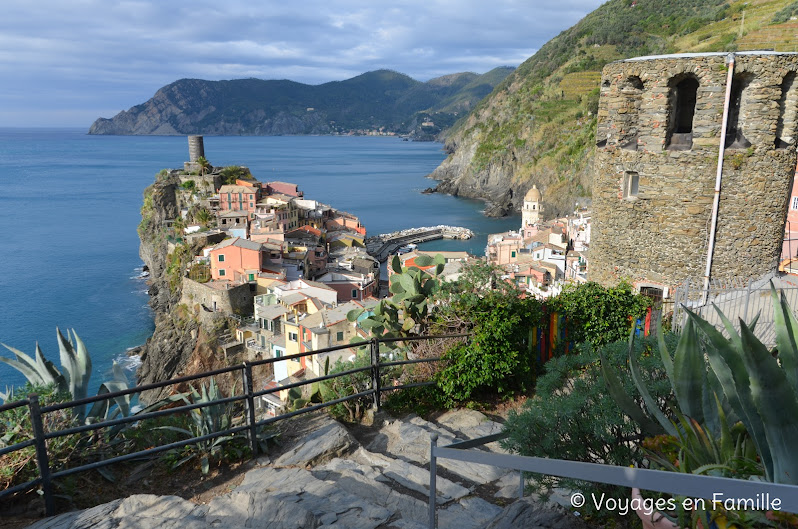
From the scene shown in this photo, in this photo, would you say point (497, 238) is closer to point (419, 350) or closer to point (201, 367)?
point (201, 367)

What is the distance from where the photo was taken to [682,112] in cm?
1015

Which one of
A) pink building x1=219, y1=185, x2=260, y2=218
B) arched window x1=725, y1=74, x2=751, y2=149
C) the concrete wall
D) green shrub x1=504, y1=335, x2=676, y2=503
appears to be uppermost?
arched window x1=725, y1=74, x2=751, y2=149

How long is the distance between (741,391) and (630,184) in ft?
28.3

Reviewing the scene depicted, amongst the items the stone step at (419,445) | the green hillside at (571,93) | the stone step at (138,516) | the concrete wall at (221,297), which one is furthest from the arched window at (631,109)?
the green hillside at (571,93)

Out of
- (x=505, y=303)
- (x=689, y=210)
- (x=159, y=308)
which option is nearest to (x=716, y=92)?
(x=689, y=210)

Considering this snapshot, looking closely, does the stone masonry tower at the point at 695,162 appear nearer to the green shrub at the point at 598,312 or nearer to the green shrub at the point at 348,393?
the green shrub at the point at 598,312

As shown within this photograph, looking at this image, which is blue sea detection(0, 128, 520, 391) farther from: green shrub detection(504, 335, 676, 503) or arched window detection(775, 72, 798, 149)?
green shrub detection(504, 335, 676, 503)

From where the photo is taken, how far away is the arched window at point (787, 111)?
9047 mm

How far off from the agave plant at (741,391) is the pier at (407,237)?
5802 cm

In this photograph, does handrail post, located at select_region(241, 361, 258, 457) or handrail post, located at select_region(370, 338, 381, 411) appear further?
handrail post, located at select_region(370, 338, 381, 411)

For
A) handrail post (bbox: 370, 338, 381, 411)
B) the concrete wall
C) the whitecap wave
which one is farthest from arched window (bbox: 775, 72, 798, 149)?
the whitecap wave

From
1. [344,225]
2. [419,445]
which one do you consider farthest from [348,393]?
[344,225]

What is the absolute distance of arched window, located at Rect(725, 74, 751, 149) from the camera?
925 centimetres

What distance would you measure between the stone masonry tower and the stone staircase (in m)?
6.54
